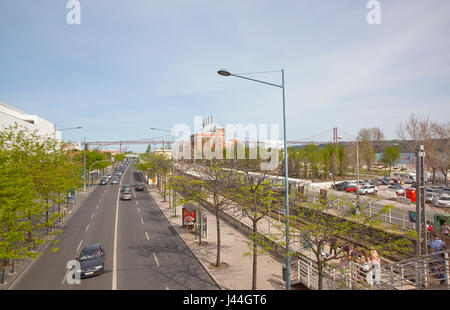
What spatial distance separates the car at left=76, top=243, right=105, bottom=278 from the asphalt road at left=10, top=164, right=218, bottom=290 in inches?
11.3

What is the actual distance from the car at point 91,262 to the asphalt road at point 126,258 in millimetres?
286

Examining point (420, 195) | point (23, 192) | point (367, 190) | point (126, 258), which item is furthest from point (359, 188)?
point (23, 192)

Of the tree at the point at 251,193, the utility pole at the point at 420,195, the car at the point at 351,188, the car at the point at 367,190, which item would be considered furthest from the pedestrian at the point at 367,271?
the car at the point at 351,188

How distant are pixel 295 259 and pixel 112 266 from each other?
9.75 metres

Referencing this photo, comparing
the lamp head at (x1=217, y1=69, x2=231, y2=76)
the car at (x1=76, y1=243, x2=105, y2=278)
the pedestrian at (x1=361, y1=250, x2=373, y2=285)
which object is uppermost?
the lamp head at (x1=217, y1=69, x2=231, y2=76)

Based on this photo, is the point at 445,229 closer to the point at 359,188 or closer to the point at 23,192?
the point at 359,188

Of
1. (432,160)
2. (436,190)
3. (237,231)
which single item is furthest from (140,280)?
(432,160)

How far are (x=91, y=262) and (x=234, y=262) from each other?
7514 millimetres

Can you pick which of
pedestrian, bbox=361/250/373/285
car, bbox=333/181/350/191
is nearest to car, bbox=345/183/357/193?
car, bbox=333/181/350/191

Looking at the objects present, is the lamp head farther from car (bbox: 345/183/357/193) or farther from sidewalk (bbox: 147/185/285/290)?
car (bbox: 345/183/357/193)

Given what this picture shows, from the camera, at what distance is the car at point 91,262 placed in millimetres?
12438

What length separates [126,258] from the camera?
48.8 ft

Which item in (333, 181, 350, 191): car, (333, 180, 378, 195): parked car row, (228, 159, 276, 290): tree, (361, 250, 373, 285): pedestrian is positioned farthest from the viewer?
(333, 181, 350, 191): car

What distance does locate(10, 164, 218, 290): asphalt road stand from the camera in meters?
11.7
